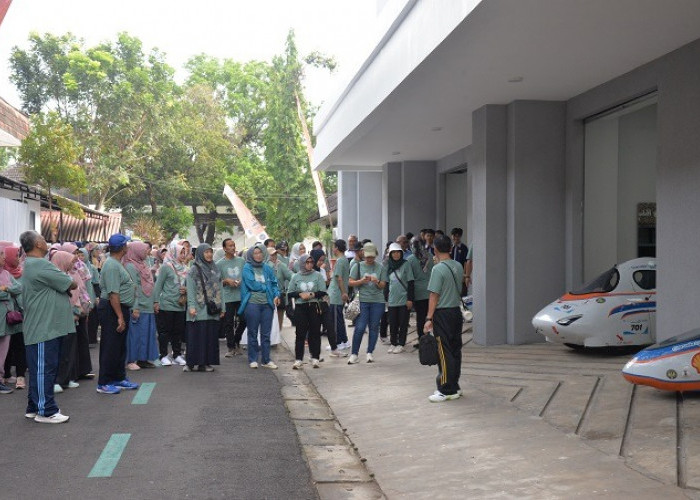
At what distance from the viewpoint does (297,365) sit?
13.0 metres

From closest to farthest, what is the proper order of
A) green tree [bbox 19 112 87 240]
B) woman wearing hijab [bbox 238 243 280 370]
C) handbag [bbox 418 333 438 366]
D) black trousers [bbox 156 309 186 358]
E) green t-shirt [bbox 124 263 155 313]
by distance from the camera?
handbag [bbox 418 333 438 366] < green t-shirt [bbox 124 263 155 313] < woman wearing hijab [bbox 238 243 280 370] < black trousers [bbox 156 309 186 358] < green tree [bbox 19 112 87 240]

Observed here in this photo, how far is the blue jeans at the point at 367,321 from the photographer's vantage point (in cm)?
1319

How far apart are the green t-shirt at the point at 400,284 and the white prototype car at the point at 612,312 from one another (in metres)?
2.64

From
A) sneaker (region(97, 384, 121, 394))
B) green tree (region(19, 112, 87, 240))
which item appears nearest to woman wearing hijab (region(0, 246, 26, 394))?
sneaker (region(97, 384, 121, 394))

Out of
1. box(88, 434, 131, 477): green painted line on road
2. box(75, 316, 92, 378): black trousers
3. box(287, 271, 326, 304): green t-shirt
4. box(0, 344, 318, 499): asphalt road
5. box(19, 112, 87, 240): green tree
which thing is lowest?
box(0, 344, 318, 499): asphalt road

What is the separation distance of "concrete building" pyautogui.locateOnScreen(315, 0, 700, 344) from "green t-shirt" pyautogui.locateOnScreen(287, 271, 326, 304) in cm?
295

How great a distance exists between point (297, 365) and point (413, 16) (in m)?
5.46

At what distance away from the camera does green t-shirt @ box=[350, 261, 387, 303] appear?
→ 13172 millimetres

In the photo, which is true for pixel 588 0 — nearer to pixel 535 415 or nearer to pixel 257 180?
pixel 535 415

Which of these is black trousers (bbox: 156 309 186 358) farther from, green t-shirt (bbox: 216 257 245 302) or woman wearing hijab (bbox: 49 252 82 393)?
woman wearing hijab (bbox: 49 252 82 393)

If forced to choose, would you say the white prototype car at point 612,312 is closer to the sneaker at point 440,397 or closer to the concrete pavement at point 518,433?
the concrete pavement at point 518,433

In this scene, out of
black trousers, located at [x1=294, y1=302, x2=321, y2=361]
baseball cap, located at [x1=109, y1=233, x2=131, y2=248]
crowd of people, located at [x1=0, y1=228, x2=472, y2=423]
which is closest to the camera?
crowd of people, located at [x1=0, y1=228, x2=472, y2=423]

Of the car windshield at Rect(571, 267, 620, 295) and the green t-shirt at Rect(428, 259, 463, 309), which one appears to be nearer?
the green t-shirt at Rect(428, 259, 463, 309)

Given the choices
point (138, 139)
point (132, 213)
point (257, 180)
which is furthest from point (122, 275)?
point (132, 213)
